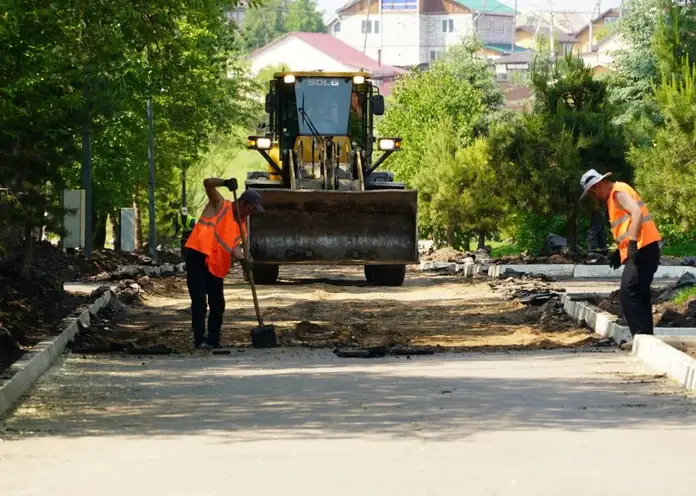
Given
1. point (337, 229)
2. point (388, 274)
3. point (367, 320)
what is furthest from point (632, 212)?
point (388, 274)

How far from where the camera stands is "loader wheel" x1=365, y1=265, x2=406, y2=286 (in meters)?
32.8

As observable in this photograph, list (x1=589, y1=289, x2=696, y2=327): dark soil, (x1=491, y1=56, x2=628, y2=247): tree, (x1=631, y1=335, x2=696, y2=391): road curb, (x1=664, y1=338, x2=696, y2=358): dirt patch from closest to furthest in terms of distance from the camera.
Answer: (x1=631, y1=335, x2=696, y2=391): road curb → (x1=664, y1=338, x2=696, y2=358): dirt patch → (x1=589, y1=289, x2=696, y2=327): dark soil → (x1=491, y1=56, x2=628, y2=247): tree

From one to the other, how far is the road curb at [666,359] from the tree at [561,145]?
77.9 ft

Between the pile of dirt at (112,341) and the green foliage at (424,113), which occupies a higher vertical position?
the green foliage at (424,113)

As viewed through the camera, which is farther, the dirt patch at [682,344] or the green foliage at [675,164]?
the green foliage at [675,164]

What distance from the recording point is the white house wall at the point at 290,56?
17650 cm

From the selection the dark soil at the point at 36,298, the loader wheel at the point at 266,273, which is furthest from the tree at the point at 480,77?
the loader wheel at the point at 266,273

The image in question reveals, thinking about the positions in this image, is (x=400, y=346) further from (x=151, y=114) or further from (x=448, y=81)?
(x=448, y=81)

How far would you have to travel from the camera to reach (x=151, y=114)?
46.7 m

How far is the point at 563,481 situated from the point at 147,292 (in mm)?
22780

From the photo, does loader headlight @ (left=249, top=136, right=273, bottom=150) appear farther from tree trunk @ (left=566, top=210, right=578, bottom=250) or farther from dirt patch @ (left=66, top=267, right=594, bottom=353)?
tree trunk @ (left=566, top=210, right=578, bottom=250)

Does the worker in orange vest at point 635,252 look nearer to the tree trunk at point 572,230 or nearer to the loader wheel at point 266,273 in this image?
the loader wheel at point 266,273

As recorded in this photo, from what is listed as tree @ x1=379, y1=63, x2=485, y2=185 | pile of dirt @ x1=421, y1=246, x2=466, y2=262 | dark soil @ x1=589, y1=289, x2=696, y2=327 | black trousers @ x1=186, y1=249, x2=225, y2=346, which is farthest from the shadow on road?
tree @ x1=379, y1=63, x2=485, y2=185

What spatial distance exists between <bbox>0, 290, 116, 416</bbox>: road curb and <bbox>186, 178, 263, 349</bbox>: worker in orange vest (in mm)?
1515
